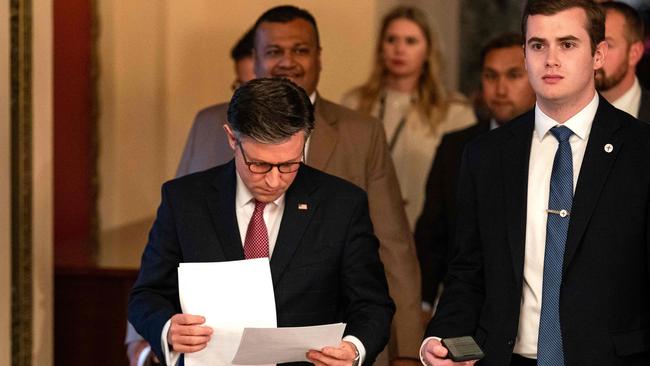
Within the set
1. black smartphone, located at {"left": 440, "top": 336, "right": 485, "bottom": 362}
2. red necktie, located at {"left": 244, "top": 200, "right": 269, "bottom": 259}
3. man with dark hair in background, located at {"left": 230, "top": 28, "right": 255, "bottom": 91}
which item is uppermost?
man with dark hair in background, located at {"left": 230, "top": 28, "right": 255, "bottom": 91}

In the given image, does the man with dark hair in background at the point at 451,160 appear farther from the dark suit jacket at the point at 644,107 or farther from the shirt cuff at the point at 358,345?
the shirt cuff at the point at 358,345

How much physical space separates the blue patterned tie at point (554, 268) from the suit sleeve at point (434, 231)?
246cm

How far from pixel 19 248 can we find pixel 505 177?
9.11 feet

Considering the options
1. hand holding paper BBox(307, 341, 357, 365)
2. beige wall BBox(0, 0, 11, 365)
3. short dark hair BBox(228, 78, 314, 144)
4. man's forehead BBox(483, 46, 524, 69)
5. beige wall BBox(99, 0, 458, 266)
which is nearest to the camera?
hand holding paper BBox(307, 341, 357, 365)

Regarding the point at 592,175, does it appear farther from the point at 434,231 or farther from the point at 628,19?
the point at 434,231

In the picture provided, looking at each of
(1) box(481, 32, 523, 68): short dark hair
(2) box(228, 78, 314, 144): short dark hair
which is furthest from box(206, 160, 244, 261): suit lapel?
(1) box(481, 32, 523, 68): short dark hair

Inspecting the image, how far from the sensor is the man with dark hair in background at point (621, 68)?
5.59m

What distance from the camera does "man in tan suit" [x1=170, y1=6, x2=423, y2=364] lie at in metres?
5.24

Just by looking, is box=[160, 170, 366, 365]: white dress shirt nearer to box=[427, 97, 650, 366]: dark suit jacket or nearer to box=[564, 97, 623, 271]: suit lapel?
box=[427, 97, 650, 366]: dark suit jacket

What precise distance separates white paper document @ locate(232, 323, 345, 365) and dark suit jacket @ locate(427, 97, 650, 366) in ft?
1.48

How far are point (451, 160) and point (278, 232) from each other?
248 centimetres

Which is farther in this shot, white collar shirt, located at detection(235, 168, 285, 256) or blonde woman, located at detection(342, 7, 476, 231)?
blonde woman, located at detection(342, 7, 476, 231)

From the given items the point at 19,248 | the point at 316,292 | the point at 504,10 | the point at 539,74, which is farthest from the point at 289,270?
the point at 504,10

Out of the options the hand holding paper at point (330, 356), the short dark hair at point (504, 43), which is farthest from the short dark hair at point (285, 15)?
the hand holding paper at point (330, 356)
